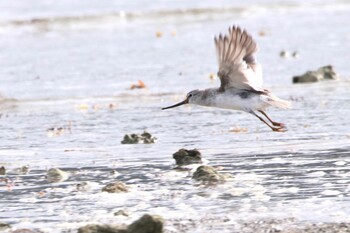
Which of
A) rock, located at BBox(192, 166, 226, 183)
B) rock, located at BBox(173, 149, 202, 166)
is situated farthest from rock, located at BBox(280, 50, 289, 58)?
rock, located at BBox(192, 166, 226, 183)

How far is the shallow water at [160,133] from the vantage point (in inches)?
348

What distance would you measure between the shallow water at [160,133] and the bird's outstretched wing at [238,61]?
723 millimetres

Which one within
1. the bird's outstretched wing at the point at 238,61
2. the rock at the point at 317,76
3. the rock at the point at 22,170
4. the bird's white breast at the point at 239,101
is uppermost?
the bird's outstretched wing at the point at 238,61

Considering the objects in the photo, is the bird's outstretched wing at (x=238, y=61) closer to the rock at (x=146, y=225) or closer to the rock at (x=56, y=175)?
the rock at (x=56, y=175)

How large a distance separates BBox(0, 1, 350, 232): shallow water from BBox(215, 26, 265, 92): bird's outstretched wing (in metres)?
0.72

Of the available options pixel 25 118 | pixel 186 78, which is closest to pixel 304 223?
pixel 25 118

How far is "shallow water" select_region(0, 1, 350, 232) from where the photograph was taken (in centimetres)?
885

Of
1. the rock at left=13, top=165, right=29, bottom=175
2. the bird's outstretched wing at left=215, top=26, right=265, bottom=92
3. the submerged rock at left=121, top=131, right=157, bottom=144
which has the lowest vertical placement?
the rock at left=13, top=165, right=29, bottom=175

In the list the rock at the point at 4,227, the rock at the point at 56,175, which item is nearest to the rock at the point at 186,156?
the rock at the point at 56,175

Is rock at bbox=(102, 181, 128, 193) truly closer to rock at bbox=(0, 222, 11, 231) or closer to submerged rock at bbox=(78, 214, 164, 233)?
rock at bbox=(0, 222, 11, 231)

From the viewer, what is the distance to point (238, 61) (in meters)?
11.0

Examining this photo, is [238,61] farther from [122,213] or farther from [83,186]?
[122,213]

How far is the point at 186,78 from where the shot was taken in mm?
17875

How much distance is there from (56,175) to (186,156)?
52.5 inches
